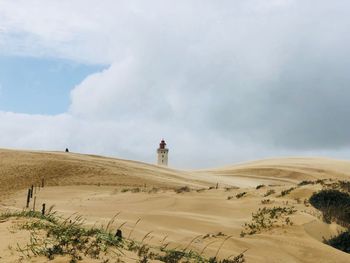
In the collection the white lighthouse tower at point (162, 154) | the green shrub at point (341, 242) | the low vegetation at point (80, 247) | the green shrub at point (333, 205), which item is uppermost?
the white lighthouse tower at point (162, 154)

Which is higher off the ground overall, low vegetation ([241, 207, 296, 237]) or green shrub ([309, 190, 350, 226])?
green shrub ([309, 190, 350, 226])

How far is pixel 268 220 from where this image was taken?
36.3 feet

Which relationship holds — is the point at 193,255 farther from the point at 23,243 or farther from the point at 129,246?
the point at 23,243

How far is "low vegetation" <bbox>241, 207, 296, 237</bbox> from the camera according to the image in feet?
34.7

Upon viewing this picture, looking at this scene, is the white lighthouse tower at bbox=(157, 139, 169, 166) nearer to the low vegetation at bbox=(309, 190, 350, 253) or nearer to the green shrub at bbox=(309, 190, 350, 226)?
the low vegetation at bbox=(309, 190, 350, 253)

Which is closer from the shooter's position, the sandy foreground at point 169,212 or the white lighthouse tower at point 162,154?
the sandy foreground at point 169,212

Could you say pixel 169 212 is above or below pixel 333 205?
below

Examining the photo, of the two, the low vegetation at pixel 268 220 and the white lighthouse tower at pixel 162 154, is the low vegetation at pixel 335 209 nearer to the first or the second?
the low vegetation at pixel 268 220

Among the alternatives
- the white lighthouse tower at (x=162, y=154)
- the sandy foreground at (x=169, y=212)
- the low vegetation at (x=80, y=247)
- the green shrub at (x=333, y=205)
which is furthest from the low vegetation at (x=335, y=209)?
the white lighthouse tower at (x=162, y=154)

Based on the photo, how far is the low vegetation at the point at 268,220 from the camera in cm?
1056

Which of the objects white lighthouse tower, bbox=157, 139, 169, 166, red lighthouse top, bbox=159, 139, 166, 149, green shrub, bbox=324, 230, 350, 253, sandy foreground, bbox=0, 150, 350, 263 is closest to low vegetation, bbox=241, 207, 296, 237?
sandy foreground, bbox=0, 150, 350, 263

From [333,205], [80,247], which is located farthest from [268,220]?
[80,247]

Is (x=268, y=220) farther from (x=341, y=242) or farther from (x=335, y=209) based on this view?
(x=335, y=209)

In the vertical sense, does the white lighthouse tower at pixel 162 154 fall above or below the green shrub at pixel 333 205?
above
